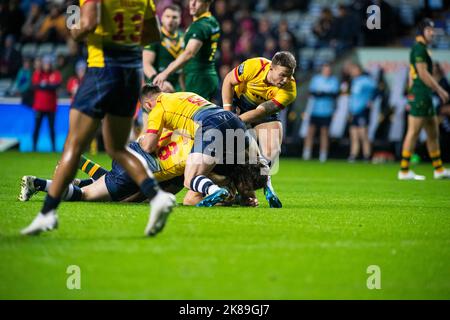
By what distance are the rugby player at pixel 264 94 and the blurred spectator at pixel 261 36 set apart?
12.1 m

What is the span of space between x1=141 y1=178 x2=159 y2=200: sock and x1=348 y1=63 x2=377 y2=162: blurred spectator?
15332 mm

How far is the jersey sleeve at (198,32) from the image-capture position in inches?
491

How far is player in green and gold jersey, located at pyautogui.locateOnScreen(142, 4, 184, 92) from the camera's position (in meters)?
13.5

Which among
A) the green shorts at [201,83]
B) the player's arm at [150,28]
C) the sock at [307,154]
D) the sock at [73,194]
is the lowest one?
the sock at [307,154]

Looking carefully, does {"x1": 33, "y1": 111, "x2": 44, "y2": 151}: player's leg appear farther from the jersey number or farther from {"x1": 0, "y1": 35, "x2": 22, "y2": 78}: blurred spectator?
the jersey number

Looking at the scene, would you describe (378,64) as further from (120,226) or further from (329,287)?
(329,287)

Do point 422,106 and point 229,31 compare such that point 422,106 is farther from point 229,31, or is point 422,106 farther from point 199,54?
point 229,31

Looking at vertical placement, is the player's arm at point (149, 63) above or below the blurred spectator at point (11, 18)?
above

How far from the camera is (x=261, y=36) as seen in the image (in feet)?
78.0

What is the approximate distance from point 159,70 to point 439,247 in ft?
24.1

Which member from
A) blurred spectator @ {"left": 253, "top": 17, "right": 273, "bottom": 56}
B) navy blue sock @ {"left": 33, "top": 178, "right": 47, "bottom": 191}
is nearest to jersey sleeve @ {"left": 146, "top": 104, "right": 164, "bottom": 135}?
navy blue sock @ {"left": 33, "top": 178, "right": 47, "bottom": 191}

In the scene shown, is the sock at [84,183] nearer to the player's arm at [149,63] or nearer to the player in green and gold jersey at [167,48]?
the player's arm at [149,63]

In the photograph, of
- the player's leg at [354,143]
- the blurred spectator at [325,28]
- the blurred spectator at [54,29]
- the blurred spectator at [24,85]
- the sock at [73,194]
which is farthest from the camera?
the blurred spectator at [54,29]

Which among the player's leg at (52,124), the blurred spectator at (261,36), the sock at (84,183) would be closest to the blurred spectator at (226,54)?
the blurred spectator at (261,36)
